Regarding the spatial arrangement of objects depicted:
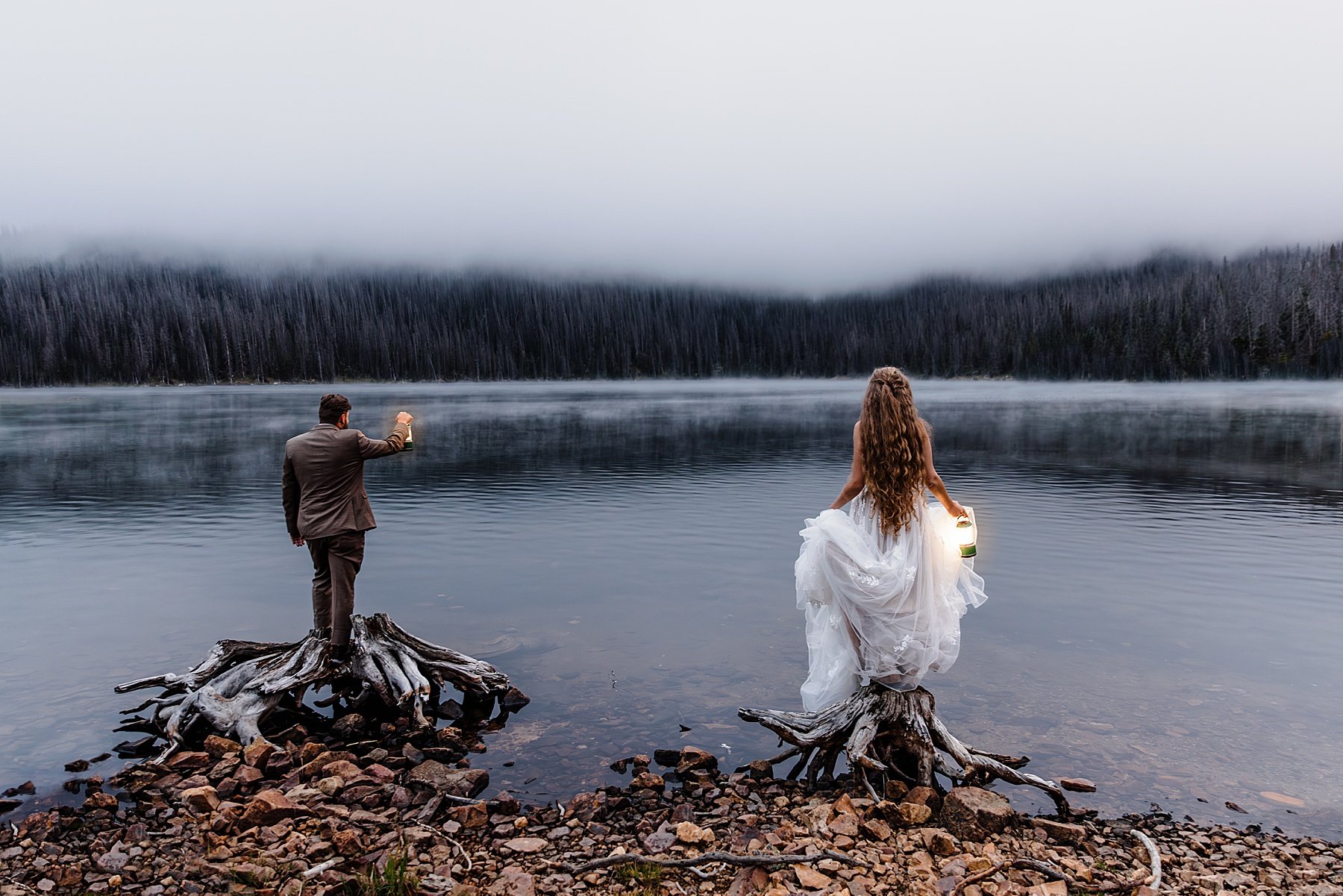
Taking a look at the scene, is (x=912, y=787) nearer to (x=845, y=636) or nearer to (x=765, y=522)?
(x=845, y=636)

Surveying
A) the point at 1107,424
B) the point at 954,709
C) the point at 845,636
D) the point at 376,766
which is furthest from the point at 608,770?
the point at 1107,424

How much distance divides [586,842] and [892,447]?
4.04 meters

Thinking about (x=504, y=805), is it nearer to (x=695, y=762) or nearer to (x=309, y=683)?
(x=695, y=762)

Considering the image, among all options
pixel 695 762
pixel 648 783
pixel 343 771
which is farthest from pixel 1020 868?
pixel 343 771

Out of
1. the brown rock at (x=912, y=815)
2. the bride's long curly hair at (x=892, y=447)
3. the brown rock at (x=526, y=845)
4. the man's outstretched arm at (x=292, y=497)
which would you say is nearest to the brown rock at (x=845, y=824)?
the brown rock at (x=912, y=815)

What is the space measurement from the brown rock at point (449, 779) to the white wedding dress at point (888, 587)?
3.44m

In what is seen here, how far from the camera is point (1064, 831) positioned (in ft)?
22.7

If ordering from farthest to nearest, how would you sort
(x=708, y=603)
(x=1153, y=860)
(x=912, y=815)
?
(x=708, y=603)
(x=912, y=815)
(x=1153, y=860)

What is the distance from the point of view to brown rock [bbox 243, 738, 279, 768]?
816cm

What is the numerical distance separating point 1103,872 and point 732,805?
287 cm

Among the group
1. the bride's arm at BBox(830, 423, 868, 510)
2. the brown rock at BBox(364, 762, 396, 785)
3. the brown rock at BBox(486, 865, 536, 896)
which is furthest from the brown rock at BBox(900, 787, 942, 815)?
the brown rock at BBox(364, 762, 396, 785)

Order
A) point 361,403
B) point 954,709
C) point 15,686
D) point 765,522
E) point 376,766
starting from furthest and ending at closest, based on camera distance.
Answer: point 361,403 < point 765,522 < point 15,686 < point 954,709 < point 376,766

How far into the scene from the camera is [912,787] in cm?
750

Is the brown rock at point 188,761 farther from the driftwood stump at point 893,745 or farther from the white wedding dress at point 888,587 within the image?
the white wedding dress at point 888,587
